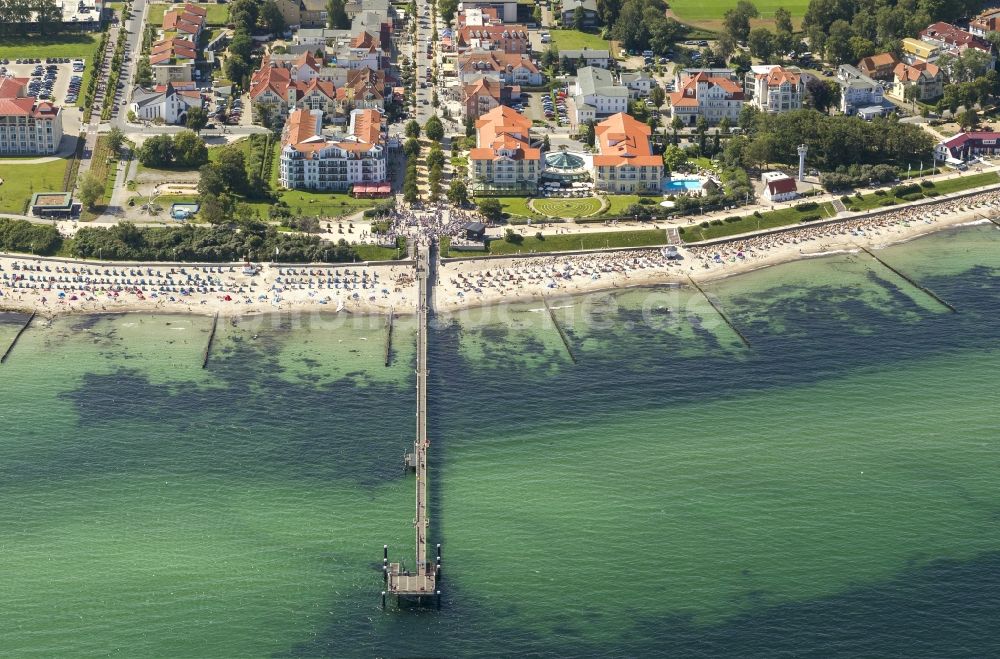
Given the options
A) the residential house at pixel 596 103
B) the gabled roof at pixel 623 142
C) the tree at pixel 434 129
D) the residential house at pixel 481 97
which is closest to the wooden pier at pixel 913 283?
the gabled roof at pixel 623 142

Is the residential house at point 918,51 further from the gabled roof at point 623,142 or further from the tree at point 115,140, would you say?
the tree at point 115,140

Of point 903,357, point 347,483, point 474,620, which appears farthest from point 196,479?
point 903,357

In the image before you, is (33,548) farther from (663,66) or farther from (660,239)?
(663,66)

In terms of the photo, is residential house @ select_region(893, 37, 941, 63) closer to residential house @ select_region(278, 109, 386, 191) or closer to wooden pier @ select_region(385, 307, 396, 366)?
residential house @ select_region(278, 109, 386, 191)

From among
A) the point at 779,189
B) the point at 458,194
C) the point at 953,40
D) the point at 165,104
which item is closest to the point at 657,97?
the point at 779,189

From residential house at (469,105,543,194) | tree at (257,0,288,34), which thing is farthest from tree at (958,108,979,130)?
tree at (257,0,288,34)

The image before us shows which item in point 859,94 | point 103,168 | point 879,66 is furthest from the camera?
point 879,66

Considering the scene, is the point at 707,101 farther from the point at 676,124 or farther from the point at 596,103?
the point at 596,103
